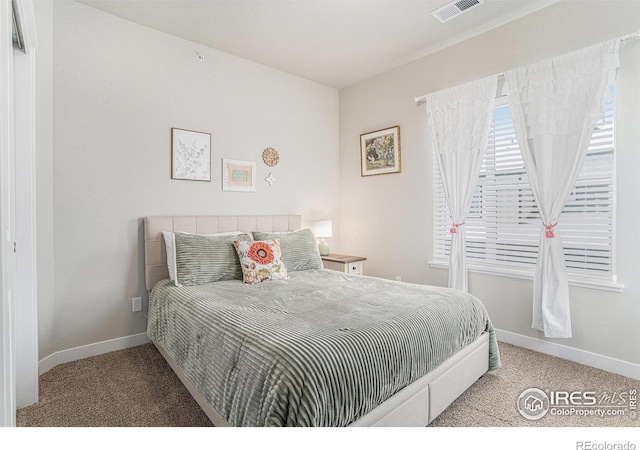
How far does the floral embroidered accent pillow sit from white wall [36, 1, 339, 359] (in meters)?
0.80

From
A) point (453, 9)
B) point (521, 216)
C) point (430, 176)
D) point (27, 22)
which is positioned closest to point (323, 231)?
point (430, 176)

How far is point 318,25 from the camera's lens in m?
2.96

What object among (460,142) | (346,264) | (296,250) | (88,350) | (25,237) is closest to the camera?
(25,237)

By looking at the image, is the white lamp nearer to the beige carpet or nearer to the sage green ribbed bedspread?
the sage green ribbed bedspread

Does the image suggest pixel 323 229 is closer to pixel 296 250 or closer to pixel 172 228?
pixel 296 250

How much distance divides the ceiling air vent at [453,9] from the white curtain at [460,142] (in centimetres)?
60

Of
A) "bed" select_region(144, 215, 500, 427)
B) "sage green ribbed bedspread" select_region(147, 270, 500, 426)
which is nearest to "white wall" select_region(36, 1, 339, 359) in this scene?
"bed" select_region(144, 215, 500, 427)

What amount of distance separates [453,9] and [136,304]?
3744mm

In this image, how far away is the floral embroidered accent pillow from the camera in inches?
107

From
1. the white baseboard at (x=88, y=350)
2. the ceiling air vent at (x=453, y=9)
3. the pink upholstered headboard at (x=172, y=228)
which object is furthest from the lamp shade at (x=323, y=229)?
the ceiling air vent at (x=453, y=9)

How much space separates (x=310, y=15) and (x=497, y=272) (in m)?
2.83

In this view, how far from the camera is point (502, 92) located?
2.94 meters
